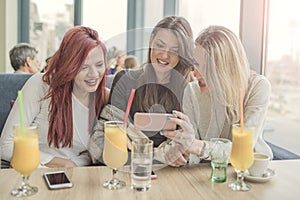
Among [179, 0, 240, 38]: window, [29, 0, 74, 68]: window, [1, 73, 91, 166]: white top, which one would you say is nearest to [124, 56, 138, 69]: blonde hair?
[1, 73, 91, 166]: white top

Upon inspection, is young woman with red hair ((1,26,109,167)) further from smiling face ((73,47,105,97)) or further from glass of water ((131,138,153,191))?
glass of water ((131,138,153,191))

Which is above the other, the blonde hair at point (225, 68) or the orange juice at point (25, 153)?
the blonde hair at point (225, 68)

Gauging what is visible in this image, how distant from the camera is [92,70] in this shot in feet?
5.71

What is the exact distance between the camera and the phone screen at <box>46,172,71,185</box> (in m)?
1.27

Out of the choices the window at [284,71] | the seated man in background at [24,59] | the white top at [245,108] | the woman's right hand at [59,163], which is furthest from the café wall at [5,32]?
the white top at [245,108]

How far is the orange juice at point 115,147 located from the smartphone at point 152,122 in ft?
0.77

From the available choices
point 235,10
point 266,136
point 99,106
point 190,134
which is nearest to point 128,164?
point 190,134

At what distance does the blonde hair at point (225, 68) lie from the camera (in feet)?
5.76

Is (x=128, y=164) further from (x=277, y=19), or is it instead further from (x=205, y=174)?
(x=277, y=19)

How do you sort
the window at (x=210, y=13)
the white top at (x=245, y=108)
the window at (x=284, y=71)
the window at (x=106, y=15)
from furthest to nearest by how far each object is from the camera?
the window at (x=106, y=15) < the window at (x=210, y=13) < the window at (x=284, y=71) < the white top at (x=245, y=108)

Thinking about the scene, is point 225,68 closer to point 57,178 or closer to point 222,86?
point 222,86

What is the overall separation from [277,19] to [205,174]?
1.55m

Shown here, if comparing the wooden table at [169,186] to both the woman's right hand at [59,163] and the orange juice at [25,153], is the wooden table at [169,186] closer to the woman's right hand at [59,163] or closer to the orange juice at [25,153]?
Answer: the orange juice at [25,153]

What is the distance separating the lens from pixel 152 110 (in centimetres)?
169
